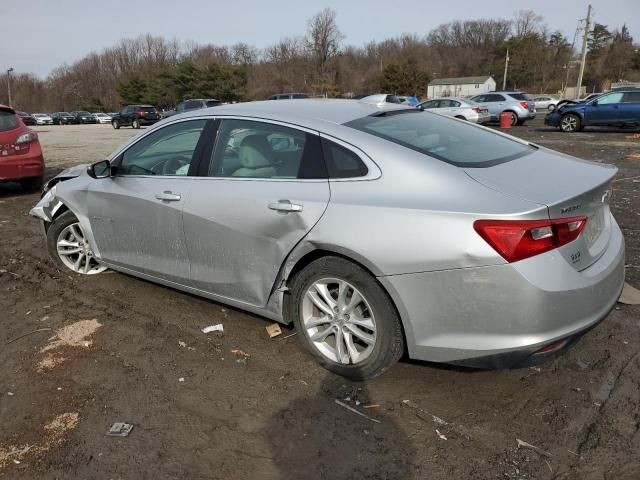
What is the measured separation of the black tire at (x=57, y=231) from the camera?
4.71 meters

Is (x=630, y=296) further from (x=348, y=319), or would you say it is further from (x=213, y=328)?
(x=213, y=328)

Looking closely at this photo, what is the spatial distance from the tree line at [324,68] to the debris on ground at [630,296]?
6929cm

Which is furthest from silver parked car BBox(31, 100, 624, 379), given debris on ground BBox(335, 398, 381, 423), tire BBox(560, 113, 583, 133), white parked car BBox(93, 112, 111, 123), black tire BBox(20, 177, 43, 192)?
white parked car BBox(93, 112, 111, 123)

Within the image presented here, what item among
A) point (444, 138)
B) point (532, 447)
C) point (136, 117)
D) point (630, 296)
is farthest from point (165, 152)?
point (136, 117)

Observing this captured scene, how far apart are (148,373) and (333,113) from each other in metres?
2.04

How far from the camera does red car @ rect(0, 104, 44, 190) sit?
28.0 ft

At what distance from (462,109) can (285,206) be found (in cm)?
2247

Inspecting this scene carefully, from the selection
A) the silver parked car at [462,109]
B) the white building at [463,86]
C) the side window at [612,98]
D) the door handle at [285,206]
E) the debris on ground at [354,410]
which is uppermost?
the door handle at [285,206]

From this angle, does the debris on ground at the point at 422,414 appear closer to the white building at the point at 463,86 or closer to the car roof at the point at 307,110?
the car roof at the point at 307,110

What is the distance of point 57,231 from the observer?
15.8 feet

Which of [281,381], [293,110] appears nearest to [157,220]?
[293,110]

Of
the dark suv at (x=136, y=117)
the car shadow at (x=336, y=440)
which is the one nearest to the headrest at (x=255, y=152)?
the car shadow at (x=336, y=440)

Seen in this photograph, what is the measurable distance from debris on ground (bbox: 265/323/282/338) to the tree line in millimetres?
69109

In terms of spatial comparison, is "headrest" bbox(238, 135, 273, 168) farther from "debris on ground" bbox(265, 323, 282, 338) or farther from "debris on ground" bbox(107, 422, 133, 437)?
"debris on ground" bbox(107, 422, 133, 437)
